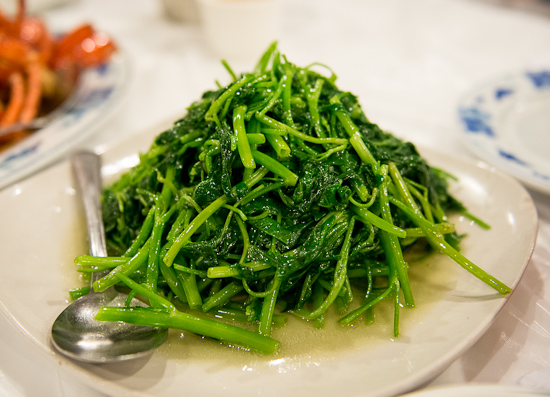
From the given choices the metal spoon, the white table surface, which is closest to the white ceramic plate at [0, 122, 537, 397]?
the metal spoon

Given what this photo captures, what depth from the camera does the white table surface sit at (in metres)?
1.42

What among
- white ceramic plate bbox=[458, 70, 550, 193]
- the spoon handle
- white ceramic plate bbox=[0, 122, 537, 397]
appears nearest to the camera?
white ceramic plate bbox=[0, 122, 537, 397]

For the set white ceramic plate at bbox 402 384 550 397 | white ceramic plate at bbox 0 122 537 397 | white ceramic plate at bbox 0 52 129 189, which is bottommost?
white ceramic plate at bbox 402 384 550 397

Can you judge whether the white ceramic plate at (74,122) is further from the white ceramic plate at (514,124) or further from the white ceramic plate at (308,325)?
the white ceramic plate at (514,124)

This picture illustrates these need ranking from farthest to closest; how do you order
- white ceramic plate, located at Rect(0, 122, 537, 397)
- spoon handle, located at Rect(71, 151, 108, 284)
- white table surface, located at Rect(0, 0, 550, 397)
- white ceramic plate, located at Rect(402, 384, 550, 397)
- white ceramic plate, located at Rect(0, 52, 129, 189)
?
white ceramic plate, located at Rect(0, 52, 129, 189) → spoon handle, located at Rect(71, 151, 108, 284) → white table surface, located at Rect(0, 0, 550, 397) → white ceramic plate, located at Rect(0, 122, 537, 397) → white ceramic plate, located at Rect(402, 384, 550, 397)

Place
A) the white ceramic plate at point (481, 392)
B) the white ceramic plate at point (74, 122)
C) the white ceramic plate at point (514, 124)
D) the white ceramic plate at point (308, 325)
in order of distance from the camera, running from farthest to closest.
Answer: the white ceramic plate at point (74, 122), the white ceramic plate at point (514, 124), the white ceramic plate at point (308, 325), the white ceramic plate at point (481, 392)

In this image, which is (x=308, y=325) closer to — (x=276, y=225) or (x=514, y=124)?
(x=276, y=225)

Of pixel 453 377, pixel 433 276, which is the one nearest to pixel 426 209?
pixel 433 276

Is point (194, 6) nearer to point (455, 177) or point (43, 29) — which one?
point (43, 29)

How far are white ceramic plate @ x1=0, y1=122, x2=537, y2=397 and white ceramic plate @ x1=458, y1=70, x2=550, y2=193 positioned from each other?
26 cm

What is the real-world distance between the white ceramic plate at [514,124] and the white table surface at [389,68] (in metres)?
0.17

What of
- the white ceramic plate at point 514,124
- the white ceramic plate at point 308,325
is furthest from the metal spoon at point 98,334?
the white ceramic plate at point 514,124

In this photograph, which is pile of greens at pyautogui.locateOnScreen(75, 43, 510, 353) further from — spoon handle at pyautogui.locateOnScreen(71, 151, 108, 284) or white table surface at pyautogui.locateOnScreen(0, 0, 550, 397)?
white table surface at pyautogui.locateOnScreen(0, 0, 550, 397)

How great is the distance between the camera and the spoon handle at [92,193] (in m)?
1.66
